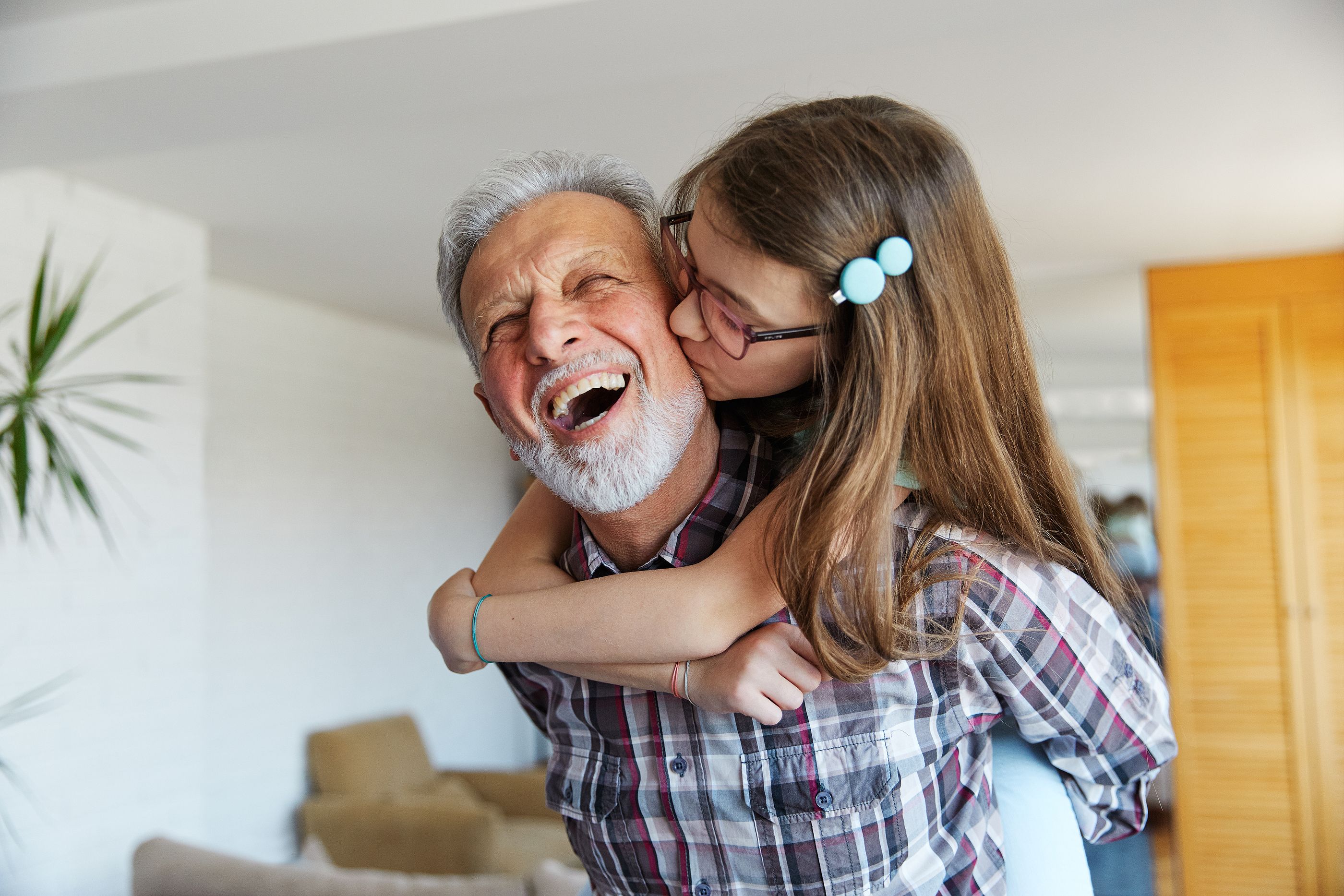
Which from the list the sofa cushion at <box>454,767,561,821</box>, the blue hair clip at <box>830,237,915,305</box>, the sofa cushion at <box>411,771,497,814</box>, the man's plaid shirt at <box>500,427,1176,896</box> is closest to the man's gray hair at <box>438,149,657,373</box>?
the blue hair clip at <box>830,237,915,305</box>

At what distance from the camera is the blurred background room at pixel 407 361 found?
7.80 feet

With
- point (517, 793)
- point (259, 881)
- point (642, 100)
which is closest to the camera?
point (259, 881)

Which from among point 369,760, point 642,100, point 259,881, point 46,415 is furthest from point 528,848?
point 642,100

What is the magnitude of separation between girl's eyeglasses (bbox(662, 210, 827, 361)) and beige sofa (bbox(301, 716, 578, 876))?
4.00 meters

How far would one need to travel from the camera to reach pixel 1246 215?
4.48 meters

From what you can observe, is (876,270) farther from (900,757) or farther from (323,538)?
(323,538)

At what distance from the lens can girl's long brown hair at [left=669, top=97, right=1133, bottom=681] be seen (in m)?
0.92

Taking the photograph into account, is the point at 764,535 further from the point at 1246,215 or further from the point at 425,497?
the point at 425,497

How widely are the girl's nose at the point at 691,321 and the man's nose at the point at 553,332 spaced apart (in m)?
0.10

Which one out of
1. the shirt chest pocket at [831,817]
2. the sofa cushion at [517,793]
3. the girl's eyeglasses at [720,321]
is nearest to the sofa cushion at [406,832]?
the sofa cushion at [517,793]

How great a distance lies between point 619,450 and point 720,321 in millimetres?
180

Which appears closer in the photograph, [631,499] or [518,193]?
[631,499]

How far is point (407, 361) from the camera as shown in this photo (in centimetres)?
671

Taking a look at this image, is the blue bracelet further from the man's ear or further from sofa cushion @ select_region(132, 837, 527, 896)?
sofa cushion @ select_region(132, 837, 527, 896)
